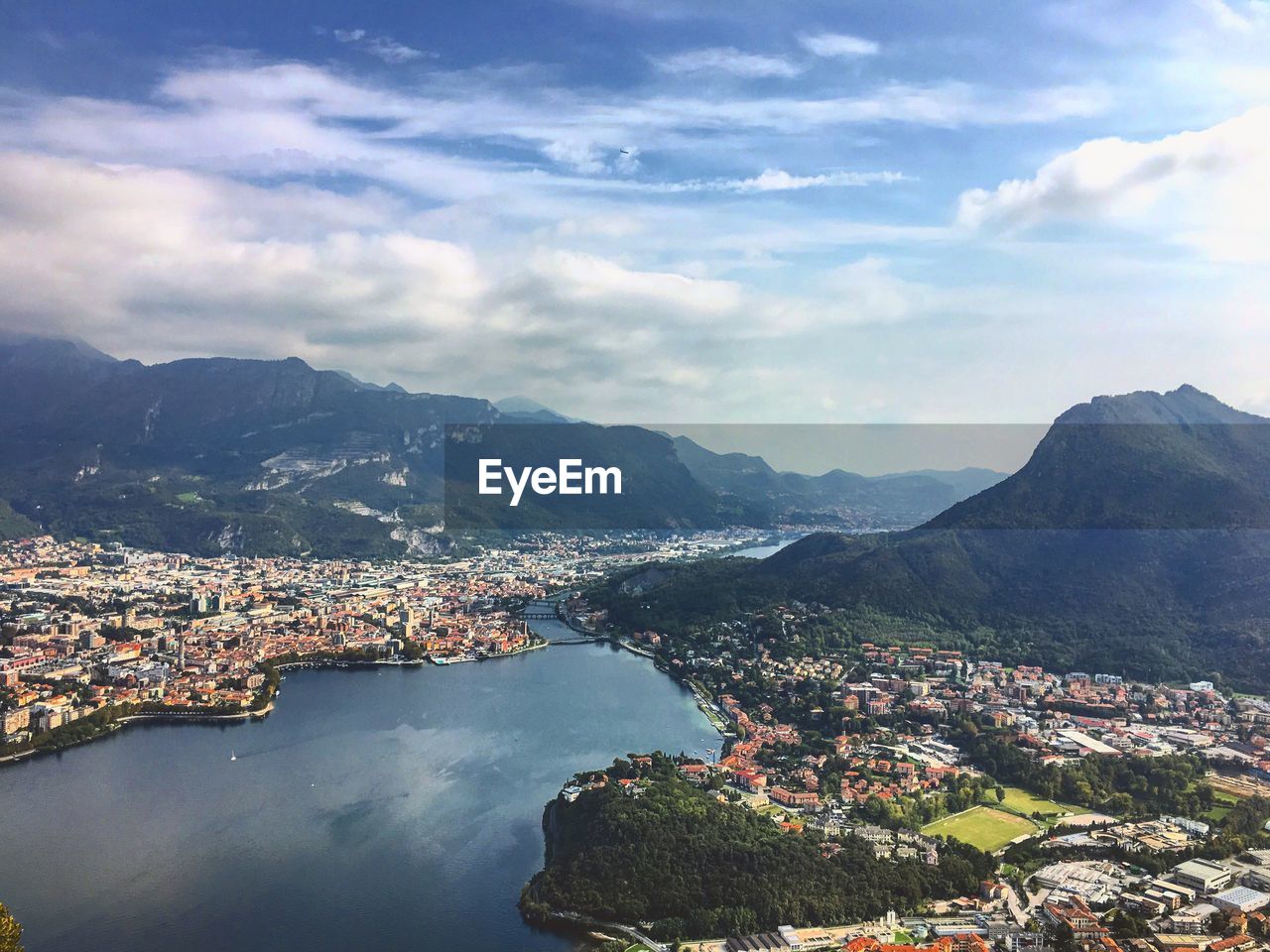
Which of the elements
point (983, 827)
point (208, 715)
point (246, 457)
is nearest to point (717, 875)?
Answer: point (983, 827)

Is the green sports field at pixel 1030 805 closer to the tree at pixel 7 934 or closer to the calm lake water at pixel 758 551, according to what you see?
the tree at pixel 7 934

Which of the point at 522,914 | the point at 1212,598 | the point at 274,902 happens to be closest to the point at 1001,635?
the point at 1212,598

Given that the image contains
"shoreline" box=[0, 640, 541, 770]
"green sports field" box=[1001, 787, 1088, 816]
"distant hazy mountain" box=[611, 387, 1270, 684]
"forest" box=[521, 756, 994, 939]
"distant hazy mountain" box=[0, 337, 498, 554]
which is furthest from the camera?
"distant hazy mountain" box=[0, 337, 498, 554]

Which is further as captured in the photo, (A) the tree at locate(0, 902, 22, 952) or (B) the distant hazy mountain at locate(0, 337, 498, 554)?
(B) the distant hazy mountain at locate(0, 337, 498, 554)

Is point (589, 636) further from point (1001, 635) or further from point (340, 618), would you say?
point (1001, 635)

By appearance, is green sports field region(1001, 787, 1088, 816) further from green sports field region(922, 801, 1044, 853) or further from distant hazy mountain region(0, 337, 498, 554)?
distant hazy mountain region(0, 337, 498, 554)

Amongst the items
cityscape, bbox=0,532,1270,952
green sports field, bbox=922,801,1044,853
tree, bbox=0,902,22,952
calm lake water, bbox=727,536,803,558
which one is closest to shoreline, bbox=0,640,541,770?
cityscape, bbox=0,532,1270,952
